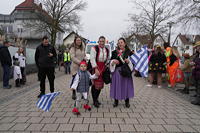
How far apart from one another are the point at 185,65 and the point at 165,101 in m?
2.06

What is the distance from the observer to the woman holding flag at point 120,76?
421 cm

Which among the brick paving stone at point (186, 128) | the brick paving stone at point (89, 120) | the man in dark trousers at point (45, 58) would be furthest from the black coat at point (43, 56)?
the brick paving stone at point (186, 128)

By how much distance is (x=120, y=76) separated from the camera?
166 inches

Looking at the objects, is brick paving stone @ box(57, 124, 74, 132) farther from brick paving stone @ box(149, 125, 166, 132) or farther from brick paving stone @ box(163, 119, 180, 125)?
brick paving stone @ box(163, 119, 180, 125)

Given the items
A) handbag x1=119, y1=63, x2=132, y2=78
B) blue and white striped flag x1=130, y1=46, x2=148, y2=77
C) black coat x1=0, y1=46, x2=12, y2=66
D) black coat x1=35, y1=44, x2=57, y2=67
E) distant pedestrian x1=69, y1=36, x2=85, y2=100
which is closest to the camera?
handbag x1=119, y1=63, x2=132, y2=78

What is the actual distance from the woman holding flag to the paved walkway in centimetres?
43

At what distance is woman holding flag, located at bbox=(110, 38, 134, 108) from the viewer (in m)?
4.21

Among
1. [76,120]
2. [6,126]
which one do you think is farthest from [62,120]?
[6,126]

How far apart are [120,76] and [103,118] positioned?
124cm

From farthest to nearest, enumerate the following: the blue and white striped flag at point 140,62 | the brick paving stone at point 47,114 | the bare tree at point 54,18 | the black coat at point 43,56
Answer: the bare tree at point 54,18, the black coat at point 43,56, the blue and white striped flag at point 140,62, the brick paving stone at point 47,114

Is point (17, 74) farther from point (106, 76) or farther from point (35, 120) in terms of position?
point (106, 76)

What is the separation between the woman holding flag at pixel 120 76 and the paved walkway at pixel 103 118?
1.42 feet

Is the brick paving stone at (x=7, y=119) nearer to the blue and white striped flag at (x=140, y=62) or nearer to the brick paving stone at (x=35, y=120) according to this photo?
the brick paving stone at (x=35, y=120)

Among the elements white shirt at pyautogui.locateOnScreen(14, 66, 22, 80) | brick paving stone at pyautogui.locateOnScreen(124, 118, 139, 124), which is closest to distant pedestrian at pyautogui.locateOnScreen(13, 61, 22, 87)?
white shirt at pyautogui.locateOnScreen(14, 66, 22, 80)
